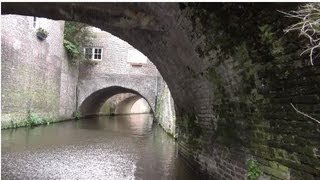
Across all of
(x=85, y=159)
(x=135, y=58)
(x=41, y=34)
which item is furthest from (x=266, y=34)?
(x=135, y=58)

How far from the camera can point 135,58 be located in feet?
80.1

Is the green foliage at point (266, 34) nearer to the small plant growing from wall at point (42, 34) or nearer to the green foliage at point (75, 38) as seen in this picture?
the small plant growing from wall at point (42, 34)

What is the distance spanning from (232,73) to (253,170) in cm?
137

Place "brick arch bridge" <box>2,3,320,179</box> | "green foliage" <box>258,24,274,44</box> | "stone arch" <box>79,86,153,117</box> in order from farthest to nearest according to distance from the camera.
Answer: "stone arch" <box>79,86,153,117</box>, "green foliage" <box>258,24,274,44</box>, "brick arch bridge" <box>2,3,320,179</box>

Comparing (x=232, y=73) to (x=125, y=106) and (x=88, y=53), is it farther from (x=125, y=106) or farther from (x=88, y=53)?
(x=125, y=106)

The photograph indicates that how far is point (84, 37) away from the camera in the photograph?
78.6 feet

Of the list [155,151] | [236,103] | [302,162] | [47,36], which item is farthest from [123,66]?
[302,162]

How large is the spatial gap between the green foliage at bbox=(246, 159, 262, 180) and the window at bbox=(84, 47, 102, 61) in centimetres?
1974

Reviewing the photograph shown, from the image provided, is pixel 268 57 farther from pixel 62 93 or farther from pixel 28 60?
pixel 62 93

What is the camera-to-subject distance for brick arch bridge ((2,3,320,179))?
13.5 feet

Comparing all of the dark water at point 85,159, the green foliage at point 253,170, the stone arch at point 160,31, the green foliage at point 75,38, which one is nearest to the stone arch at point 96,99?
the green foliage at point 75,38

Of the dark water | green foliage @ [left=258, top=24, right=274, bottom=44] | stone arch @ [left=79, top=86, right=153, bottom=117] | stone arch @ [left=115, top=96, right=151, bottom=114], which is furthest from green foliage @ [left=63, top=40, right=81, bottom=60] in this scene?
green foliage @ [left=258, top=24, right=274, bottom=44]

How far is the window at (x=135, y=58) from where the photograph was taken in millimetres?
24203

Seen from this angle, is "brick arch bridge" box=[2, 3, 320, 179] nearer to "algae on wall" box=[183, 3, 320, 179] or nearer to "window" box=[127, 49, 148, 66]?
"algae on wall" box=[183, 3, 320, 179]
